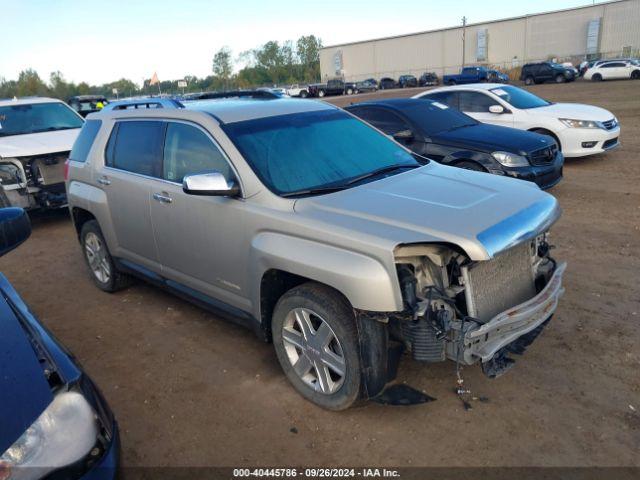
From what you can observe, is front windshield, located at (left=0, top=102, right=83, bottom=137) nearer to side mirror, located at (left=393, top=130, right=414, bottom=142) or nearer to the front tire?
side mirror, located at (left=393, top=130, right=414, bottom=142)

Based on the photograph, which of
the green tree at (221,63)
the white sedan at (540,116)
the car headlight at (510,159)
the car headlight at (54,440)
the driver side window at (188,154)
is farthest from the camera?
the green tree at (221,63)

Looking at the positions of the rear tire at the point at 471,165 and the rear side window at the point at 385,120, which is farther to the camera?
the rear side window at the point at 385,120

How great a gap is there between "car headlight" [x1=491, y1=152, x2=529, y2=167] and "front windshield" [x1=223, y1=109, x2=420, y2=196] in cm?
337

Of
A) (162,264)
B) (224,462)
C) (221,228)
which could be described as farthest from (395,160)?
(224,462)

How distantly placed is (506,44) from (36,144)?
6891cm

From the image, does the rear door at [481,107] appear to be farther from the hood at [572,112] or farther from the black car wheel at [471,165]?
the black car wheel at [471,165]

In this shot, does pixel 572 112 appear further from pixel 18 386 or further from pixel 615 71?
pixel 615 71

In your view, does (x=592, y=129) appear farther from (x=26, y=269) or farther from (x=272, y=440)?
(x=26, y=269)

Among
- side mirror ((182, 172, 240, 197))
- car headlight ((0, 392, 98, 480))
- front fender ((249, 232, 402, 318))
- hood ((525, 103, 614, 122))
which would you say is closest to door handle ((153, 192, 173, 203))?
side mirror ((182, 172, 240, 197))

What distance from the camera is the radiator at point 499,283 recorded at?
2994mm

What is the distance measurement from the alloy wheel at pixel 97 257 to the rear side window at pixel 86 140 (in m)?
0.81

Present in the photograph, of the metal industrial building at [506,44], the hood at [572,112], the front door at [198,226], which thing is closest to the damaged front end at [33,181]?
the front door at [198,226]

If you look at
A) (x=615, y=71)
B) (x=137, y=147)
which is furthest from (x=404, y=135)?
(x=615, y=71)

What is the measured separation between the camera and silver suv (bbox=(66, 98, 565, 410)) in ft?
9.32
